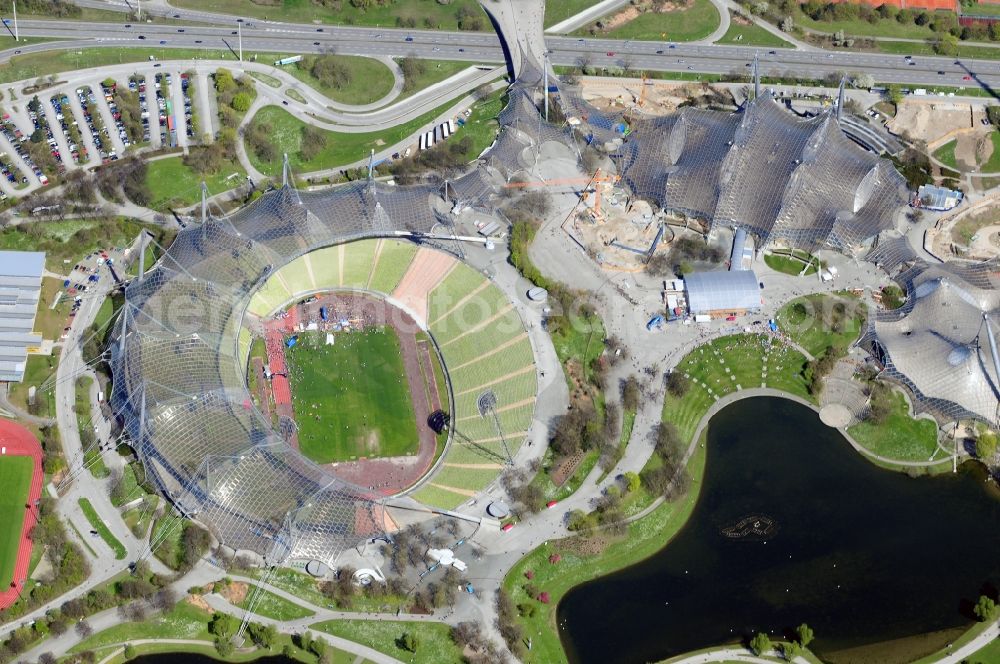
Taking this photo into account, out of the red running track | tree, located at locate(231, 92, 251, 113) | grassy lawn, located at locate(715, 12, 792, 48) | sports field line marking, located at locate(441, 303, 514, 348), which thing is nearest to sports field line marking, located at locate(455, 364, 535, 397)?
sports field line marking, located at locate(441, 303, 514, 348)

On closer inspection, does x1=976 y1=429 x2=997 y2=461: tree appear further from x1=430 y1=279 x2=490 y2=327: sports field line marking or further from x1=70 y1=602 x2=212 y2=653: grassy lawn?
x1=70 y1=602 x2=212 y2=653: grassy lawn

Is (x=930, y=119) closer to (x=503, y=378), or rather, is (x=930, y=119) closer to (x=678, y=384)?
(x=678, y=384)

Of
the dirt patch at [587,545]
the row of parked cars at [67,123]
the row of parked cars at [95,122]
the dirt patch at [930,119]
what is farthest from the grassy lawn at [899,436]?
the row of parked cars at [67,123]

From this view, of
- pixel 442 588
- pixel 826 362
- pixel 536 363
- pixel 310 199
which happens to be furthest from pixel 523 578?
pixel 310 199

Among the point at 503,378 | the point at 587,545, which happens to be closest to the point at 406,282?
the point at 503,378

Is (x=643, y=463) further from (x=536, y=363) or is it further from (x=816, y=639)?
(x=816, y=639)

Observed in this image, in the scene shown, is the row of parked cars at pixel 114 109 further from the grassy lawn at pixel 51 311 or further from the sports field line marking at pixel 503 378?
the sports field line marking at pixel 503 378
